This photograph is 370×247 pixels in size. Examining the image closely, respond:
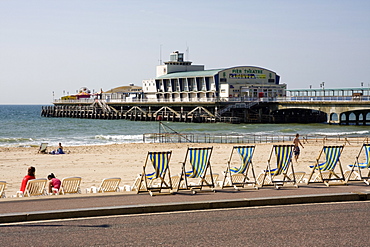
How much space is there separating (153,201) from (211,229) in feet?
6.88

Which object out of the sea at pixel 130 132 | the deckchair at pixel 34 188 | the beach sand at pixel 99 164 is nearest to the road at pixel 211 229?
the deckchair at pixel 34 188

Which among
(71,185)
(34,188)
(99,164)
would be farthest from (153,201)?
(99,164)

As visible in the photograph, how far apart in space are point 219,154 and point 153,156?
16593 mm

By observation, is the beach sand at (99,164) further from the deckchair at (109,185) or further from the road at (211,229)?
the road at (211,229)

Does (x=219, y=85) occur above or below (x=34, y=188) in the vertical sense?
above

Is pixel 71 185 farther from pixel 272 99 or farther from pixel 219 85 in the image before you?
pixel 219 85

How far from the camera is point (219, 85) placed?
7088 centimetres

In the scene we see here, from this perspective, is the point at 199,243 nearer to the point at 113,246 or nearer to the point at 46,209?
the point at 113,246

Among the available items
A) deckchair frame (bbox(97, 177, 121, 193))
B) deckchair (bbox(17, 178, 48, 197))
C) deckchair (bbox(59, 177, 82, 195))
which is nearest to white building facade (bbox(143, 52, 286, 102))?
deckchair frame (bbox(97, 177, 121, 193))

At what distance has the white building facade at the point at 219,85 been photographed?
70312 mm

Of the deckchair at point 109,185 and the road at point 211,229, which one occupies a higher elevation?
the road at point 211,229

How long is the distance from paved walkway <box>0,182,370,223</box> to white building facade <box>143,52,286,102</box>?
187 feet

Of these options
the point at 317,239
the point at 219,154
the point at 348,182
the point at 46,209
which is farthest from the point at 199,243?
the point at 219,154

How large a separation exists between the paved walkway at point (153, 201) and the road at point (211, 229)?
0.21 m
